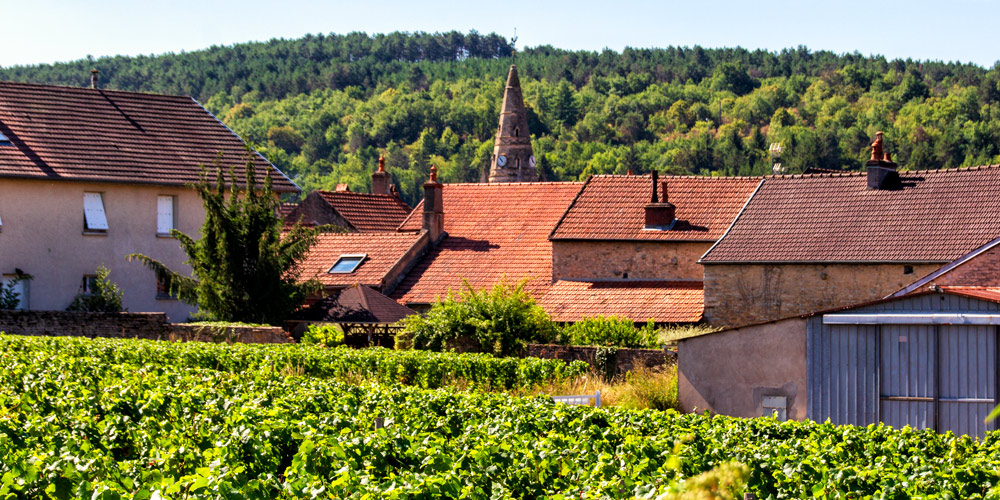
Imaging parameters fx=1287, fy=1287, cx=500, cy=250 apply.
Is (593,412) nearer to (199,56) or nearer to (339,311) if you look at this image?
(339,311)

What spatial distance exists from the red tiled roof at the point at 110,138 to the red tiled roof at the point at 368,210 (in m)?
8.49

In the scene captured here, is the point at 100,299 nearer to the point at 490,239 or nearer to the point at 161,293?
the point at 161,293

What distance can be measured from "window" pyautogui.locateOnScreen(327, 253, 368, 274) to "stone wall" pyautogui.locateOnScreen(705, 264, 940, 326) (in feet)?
38.4

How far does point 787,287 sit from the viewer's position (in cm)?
3347

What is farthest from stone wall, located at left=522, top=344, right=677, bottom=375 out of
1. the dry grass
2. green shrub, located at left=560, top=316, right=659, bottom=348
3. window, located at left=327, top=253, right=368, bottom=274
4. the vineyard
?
window, located at left=327, top=253, right=368, bottom=274

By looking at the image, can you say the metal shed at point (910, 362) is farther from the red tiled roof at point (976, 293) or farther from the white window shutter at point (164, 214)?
the white window shutter at point (164, 214)

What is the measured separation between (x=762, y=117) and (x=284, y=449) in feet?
382

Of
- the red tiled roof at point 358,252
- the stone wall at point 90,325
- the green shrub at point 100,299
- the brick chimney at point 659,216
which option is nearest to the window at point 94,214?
the green shrub at point 100,299

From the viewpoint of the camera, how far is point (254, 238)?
1315 inches

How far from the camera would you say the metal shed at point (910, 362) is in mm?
18328

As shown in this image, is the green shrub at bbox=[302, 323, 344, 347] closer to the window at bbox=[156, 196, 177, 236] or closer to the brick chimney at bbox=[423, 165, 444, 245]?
the window at bbox=[156, 196, 177, 236]

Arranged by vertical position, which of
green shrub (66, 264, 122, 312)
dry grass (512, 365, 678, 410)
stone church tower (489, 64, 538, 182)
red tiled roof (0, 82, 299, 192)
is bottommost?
dry grass (512, 365, 678, 410)

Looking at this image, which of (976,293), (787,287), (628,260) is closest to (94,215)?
(628,260)

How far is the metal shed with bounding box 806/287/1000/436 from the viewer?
18328mm
